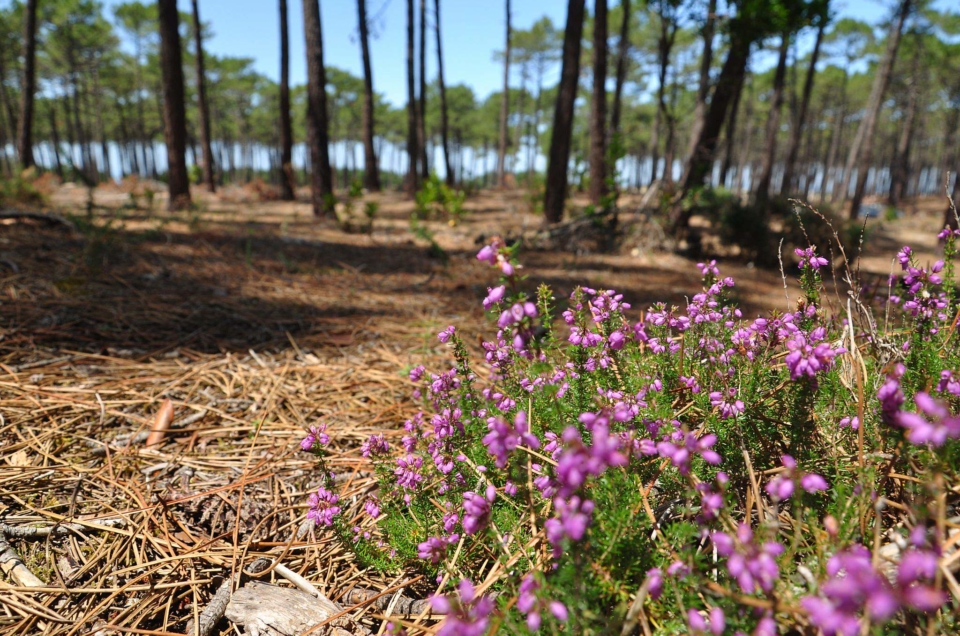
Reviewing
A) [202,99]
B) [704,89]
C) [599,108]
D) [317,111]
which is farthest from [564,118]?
[202,99]

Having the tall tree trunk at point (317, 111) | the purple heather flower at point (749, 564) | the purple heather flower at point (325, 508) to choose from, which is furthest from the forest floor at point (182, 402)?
the tall tree trunk at point (317, 111)

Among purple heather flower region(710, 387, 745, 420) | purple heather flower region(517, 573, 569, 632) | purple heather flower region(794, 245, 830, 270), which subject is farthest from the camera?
purple heather flower region(794, 245, 830, 270)

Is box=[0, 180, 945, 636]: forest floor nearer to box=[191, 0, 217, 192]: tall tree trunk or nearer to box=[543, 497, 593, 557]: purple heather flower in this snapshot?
box=[543, 497, 593, 557]: purple heather flower

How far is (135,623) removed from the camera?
1569 millimetres

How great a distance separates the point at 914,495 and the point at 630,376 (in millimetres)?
864

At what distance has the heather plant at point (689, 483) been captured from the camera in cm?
95

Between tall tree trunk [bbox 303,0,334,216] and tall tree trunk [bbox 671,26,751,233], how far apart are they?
23.7 feet

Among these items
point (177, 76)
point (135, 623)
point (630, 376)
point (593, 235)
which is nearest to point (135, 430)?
point (135, 623)

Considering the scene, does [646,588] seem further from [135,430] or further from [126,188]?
[126,188]

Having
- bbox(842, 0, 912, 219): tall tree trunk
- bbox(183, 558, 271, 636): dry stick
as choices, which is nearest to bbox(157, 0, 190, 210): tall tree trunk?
bbox(183, 558, 271, 636): dry stick

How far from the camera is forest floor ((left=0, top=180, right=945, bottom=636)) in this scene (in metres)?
1.73

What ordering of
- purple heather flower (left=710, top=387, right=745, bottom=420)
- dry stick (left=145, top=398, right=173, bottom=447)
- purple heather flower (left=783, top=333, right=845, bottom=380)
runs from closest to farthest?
1. purple heather flower (left=783, top=333, right=845, bottom=380)
2. purple heather flower (left=710, top=387, right=745, bottom=420)
3. dry stick (left=145, top=398, right=173, bottom=447)

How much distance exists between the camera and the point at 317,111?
35.2 feet

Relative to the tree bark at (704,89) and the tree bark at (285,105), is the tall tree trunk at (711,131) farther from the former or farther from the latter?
the tree bark at (285,105)
